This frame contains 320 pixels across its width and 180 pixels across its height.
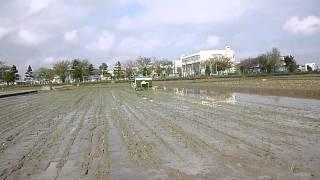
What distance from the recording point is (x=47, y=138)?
43.8 feet

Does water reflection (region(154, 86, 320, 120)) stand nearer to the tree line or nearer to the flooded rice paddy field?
the flooded rice paddy field

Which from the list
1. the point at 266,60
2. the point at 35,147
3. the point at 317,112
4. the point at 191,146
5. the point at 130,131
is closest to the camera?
the point at 191,146

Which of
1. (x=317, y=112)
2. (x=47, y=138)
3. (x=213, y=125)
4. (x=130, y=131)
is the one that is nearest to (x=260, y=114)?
(x=317, y=112)

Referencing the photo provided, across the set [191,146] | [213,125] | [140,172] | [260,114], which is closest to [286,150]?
[191,146]

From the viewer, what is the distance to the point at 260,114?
59.1 feet

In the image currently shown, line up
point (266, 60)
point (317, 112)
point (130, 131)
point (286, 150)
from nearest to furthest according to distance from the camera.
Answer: point (286, 150), point (130, 131), point (317, 112), point (266, 60)

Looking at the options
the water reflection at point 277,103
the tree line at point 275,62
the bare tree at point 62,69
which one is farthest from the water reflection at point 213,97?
the bare tree at point 62,69

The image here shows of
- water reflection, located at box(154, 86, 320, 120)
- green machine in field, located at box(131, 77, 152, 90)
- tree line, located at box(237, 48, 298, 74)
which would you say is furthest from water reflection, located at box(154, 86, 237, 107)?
tree line, located at box(237, 48, 298, 74)

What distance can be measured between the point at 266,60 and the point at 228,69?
91.5 feet

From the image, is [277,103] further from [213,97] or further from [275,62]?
[275,62]

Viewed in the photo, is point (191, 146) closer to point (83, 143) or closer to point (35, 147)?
point (83, 143)

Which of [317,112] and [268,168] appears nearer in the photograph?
[268,168]

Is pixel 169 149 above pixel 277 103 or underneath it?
above

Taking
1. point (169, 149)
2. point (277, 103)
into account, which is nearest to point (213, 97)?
point (277, 103)
